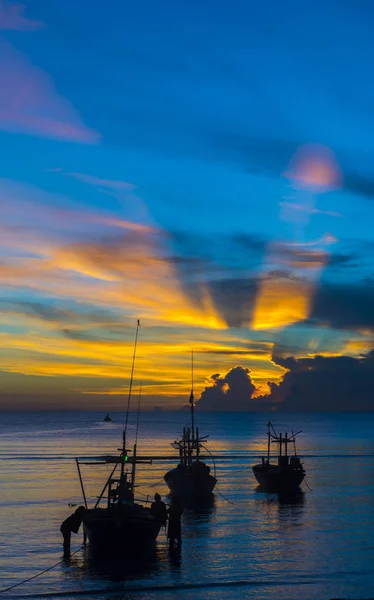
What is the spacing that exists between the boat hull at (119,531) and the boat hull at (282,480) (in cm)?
3971

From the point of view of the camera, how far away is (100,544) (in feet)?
131

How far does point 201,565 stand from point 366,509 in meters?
28.7

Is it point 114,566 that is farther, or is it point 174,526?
point 174,526

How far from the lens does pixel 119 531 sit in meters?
39.3

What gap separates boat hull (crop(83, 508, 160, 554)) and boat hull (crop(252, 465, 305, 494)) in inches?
1563

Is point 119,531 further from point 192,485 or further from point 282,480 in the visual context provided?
point 282,480

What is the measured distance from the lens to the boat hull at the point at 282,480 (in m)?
77.7

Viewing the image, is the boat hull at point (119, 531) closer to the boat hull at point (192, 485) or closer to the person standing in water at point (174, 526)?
the person standing in water at point (174, 526)

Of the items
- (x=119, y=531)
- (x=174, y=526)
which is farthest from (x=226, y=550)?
(x=119, y=531)

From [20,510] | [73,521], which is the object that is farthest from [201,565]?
[20,510]

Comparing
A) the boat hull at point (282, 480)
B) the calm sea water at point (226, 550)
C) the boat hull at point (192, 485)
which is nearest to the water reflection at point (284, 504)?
the calm sea water at point (226, 550)

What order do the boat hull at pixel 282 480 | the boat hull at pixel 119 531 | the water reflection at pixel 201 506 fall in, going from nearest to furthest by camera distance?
the boat hull at pixel 119 531
the water reflection at pixel 201 506
the boat hull at pixel 282 480

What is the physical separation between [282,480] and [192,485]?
12.5 meters

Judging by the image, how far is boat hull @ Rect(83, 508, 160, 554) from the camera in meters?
39.2
